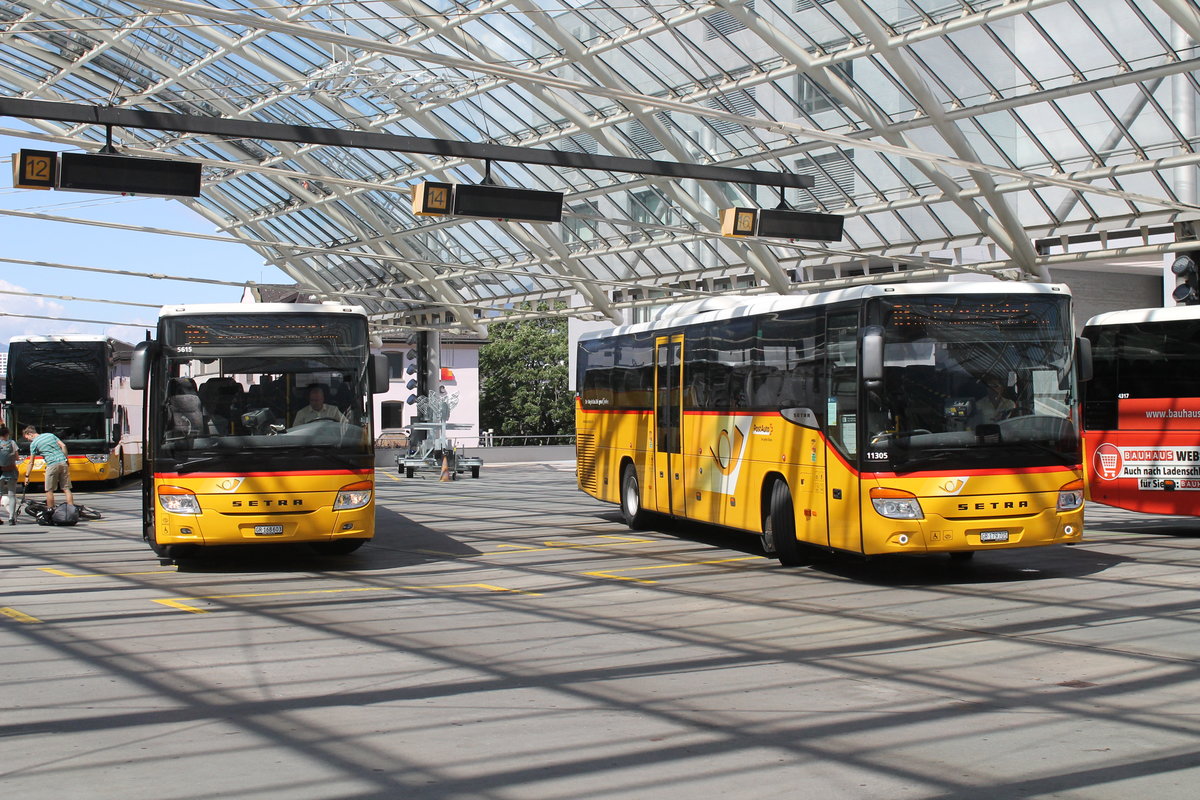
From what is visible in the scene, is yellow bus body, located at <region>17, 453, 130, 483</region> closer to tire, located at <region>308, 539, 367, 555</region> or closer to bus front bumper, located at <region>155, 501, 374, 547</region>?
tire, located at <region>308, 539, 367, 555</region>

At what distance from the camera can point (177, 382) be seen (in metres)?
14.2

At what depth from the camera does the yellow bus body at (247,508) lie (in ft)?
45.8

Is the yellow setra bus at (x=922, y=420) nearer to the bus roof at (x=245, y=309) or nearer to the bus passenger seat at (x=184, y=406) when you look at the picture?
the bus roof at (x=245, y=309)

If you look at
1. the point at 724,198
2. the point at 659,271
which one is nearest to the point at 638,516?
the point at 724,198

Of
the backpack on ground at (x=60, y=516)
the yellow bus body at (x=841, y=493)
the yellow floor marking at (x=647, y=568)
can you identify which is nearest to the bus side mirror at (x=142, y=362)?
the yellow floor marking at (x=647, y=568)

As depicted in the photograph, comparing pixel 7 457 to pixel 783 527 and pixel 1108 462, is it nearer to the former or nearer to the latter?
pixel 783 527

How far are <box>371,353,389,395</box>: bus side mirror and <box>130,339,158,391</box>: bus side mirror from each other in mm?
2372

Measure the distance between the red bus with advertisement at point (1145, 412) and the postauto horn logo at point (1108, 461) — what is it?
1 centimetres

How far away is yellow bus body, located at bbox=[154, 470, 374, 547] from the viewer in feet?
45.8

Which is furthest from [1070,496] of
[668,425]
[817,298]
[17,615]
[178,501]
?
[17,615]

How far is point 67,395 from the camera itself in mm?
31297

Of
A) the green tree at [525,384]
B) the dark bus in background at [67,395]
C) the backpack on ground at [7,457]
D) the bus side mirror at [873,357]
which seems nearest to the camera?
the bus side mirror at [873,357]

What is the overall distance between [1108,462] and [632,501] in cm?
702

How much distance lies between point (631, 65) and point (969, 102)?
7.38m
